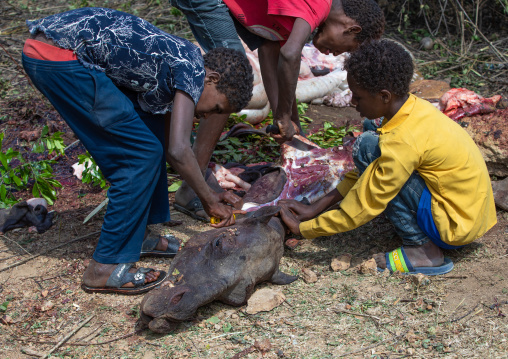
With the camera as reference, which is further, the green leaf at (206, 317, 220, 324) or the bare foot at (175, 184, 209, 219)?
the bare foot at (175, 184, 209, 219)

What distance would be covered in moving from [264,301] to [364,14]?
2.02m

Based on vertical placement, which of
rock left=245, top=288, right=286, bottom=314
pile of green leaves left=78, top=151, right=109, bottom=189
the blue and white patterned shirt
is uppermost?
the blue and white patterned shirt

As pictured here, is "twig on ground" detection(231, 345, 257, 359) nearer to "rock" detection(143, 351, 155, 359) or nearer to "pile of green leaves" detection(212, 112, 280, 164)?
"rock" detection(143, 351, 155, 359)

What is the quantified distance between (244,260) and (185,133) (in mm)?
699

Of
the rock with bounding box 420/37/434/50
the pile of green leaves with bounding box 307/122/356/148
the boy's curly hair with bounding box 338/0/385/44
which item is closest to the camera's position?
the boy's curly hair with bounding box 338/0/385/44

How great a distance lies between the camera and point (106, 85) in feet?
8.09

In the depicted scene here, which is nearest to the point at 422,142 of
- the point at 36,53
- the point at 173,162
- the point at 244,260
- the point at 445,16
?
the point at 244,260

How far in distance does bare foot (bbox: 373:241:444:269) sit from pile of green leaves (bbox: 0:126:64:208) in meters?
2.46

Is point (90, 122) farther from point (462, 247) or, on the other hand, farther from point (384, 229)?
point (462, 247)

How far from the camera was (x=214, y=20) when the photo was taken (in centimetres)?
346

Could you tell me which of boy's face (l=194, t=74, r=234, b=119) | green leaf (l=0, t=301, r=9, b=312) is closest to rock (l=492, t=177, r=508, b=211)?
boy's face (l=194, t=74, r=234, b=119)

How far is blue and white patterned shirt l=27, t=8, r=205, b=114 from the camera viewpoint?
241 cm

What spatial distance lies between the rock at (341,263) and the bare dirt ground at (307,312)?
4 cm

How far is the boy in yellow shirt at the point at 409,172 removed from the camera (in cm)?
248
